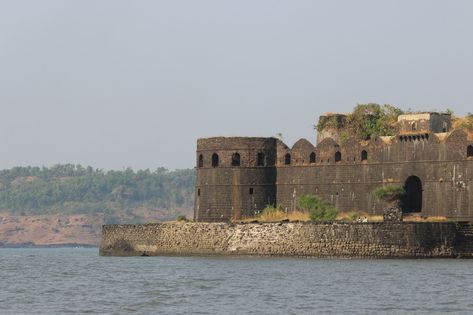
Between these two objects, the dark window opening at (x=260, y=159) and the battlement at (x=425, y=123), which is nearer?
the battlement at (x=425, y=123)

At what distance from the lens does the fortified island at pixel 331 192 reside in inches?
2375

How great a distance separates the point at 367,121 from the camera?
71.9 meters

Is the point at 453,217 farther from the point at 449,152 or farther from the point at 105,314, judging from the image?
the point at 105,314

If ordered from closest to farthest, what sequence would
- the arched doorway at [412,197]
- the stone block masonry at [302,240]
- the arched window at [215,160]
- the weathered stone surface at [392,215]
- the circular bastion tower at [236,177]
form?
the stone block masonry at [302,240]
the weathered stone surface at [392,215]
the arched doorway at [412,197]
the circular bastion tower at [236,177]
the arched window at [215,160]

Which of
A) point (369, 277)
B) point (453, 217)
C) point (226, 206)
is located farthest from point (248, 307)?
point (226, 206)

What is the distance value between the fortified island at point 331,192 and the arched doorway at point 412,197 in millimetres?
50

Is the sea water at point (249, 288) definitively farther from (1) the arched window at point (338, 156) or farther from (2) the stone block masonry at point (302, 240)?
(1) the arched window at point (338, 156)

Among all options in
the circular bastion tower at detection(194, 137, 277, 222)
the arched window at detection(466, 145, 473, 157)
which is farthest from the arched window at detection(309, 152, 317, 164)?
the arched window at detection(466, 145, 473, 157)

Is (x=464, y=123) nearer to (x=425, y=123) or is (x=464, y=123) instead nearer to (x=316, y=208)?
(x=425, y=123)

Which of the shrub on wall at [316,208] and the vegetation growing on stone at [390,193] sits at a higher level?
the vegetation growing on stone at [390,193]

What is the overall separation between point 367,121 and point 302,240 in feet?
37.7

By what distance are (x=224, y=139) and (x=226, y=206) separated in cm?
353

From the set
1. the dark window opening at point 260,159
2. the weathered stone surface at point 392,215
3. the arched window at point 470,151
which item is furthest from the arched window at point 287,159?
the arched window at point 470,151

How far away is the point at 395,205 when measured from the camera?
66.7m
